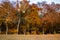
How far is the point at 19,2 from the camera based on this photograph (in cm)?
1650

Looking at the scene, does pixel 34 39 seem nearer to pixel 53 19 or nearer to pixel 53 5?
pixel 53 19

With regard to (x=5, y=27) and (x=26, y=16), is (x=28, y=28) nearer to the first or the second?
(x=26, y=16)

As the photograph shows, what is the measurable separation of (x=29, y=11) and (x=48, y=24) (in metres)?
2.53

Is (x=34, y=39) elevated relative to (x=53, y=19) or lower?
lower

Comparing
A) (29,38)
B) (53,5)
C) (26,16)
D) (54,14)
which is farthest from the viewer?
(53,5)

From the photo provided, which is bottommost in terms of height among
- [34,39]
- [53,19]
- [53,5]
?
[34,39]

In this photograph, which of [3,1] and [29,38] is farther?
[3,1]

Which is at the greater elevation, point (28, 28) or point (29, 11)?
point (29, 11)

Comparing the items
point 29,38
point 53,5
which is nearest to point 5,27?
point 53,5

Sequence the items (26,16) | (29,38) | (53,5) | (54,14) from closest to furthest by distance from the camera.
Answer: (29,38), (26,16), (54,14), (53,5)

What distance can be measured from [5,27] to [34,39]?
883 centimetres

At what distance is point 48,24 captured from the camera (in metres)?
16.4

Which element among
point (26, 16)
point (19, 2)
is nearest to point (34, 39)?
point (26, 16)

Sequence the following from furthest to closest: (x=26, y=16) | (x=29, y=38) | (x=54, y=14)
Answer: (x=54, y=14)
(x=26, y=16)
(x=29, y=38)
